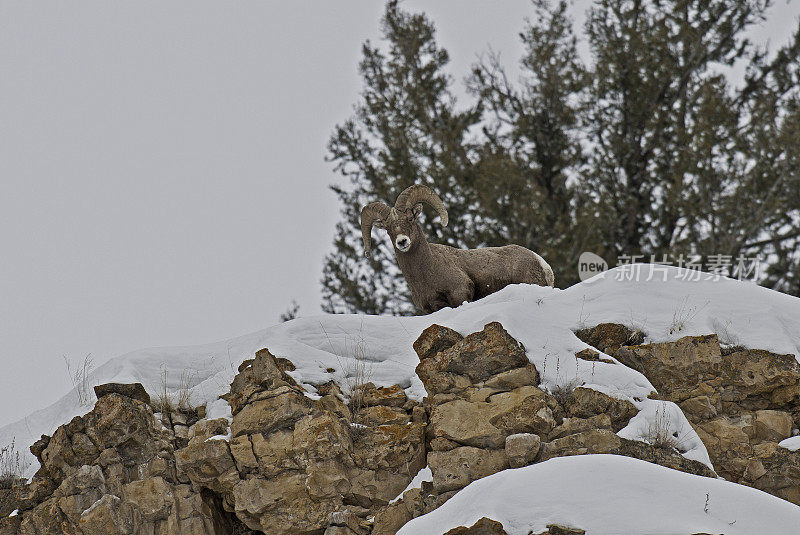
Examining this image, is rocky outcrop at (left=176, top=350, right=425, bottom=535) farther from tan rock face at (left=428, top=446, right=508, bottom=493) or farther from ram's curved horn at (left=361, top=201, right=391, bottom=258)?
ram's curved horn at (left=361, top=201, right=391, bottom=258)

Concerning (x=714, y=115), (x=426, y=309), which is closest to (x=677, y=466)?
(x=426, y=309)

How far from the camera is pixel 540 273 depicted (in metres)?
11.5

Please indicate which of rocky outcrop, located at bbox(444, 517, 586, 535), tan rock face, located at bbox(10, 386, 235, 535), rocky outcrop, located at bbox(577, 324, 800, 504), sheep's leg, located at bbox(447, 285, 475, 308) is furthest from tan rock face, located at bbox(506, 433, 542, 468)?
sheep's leg, located at bbox(447, 285, 475, 308)

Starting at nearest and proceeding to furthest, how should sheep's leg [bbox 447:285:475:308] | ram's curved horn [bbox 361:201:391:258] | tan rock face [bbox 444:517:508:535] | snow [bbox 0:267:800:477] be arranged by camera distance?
tan rock face [bbox 444:517:508:535]
snow [bbox 0:267:800:477]
sheep's leg [bbox 447:285:475:308]
ram's curved horn [bbox 361:201:391:258]

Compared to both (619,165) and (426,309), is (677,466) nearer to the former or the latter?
(426,309)

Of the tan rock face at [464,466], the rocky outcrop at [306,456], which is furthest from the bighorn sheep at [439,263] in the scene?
the tan rock face at [464,466]

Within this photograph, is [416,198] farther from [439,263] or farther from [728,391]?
[728,391]

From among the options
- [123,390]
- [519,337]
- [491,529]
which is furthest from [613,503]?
[123,390]

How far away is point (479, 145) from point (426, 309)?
12.7 meters

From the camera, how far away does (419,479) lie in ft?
24.5

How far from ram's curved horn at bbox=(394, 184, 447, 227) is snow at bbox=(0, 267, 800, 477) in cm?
237

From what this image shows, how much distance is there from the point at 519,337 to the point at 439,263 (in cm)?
321

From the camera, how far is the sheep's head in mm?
10922

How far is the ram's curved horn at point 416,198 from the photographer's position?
37.2 ft
